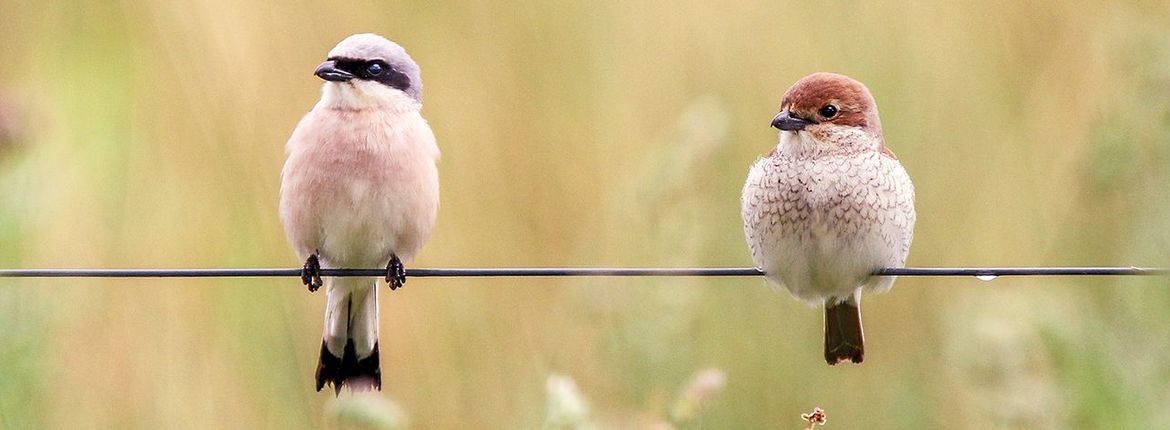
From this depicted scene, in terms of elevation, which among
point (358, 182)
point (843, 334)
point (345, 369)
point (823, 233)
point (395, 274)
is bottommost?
point (345, 369)

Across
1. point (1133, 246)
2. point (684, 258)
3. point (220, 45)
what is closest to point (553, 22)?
point (220, 45)

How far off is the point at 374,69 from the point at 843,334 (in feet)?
5.06

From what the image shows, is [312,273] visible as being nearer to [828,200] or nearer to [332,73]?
[332,73]

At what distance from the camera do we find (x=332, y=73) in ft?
14.1

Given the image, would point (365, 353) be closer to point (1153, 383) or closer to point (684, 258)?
point (684, 258)

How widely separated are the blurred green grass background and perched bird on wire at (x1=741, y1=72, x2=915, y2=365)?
→ 21cm

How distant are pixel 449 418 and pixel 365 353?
43 centimetres

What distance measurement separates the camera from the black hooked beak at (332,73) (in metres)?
4.28

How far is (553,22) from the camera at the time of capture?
5.51 meters

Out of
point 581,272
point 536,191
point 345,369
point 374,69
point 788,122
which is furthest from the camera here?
point 536,191

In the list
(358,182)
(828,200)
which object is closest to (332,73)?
(358,182)

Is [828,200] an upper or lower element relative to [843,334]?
upper

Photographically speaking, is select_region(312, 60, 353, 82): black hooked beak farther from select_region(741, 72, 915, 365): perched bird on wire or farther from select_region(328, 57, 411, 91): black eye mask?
select_region(741, 72, 915, 365): perched bird on wire

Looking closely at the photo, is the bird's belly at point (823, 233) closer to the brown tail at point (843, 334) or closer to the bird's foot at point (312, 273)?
the brown tail at point (843, 334)
